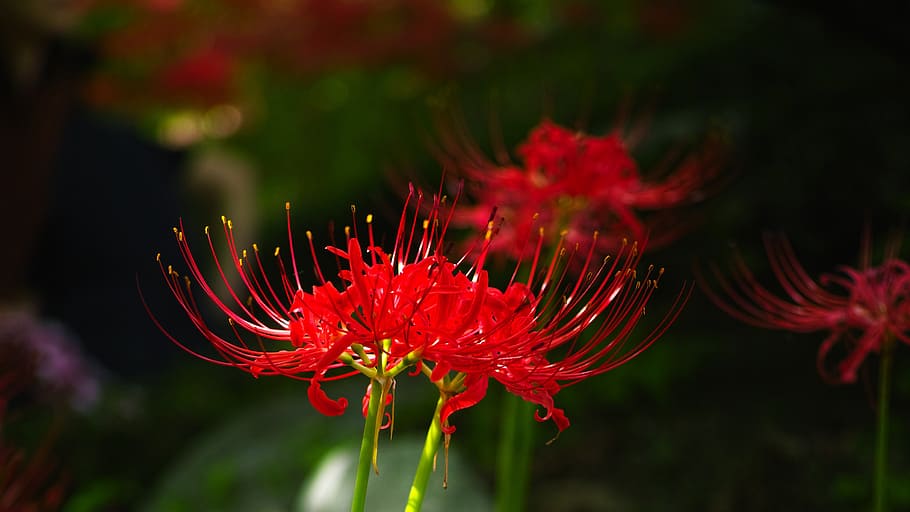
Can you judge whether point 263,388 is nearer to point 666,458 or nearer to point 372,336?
point 666,458

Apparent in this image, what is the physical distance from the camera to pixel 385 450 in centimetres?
304

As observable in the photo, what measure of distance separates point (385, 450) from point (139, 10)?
425cm

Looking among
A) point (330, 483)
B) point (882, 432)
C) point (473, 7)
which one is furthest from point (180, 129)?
point (882, 432)

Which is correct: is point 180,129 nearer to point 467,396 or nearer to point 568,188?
point 568,188

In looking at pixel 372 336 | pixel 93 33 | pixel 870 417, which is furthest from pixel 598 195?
pixel 93 33

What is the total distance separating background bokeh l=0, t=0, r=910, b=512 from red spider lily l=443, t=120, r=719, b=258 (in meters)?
0.21

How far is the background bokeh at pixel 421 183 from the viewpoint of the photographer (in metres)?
3.14

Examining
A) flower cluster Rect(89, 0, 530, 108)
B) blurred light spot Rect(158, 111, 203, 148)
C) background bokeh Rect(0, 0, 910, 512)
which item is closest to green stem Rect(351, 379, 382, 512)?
background bokeh Rect(0, 0, 910, 512)

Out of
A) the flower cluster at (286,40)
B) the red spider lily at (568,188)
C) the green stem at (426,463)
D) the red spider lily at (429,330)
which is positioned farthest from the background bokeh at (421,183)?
the green stem at (426,463)

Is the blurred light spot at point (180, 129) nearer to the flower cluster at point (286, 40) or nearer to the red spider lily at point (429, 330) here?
the flower cluster at point (286, 40)

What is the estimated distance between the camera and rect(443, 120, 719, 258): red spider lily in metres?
1.79

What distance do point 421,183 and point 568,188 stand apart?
2492 mm

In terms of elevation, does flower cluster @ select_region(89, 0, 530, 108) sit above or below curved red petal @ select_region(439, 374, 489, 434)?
above

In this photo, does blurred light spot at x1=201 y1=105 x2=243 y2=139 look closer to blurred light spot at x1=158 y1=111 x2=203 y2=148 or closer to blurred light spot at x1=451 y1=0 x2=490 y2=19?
blurred light spot at x1=158 y1=111 x2=203 y2=148
